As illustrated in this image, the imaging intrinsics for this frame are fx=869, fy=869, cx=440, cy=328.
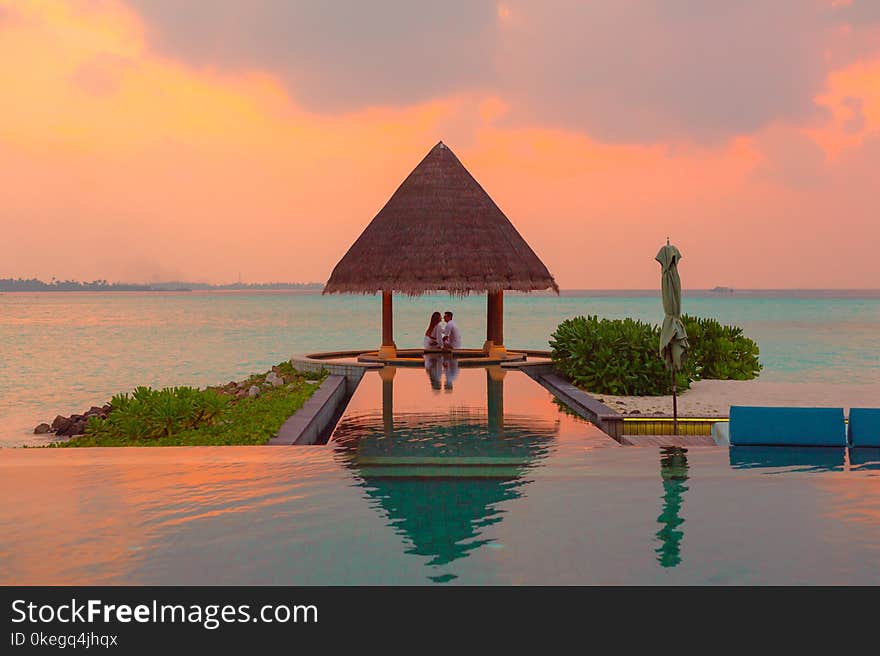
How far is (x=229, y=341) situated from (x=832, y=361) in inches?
1591

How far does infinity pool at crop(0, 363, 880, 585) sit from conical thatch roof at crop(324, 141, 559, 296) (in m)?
9.37

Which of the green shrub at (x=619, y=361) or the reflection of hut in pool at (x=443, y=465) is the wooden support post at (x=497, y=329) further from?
the reflection of hut in pool at (x=443, y=465)

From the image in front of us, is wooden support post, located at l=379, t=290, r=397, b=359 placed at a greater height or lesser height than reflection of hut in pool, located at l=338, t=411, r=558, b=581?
greater

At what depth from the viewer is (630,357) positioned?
49.5ft

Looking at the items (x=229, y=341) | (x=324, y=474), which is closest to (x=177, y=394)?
(x=324, y=474)

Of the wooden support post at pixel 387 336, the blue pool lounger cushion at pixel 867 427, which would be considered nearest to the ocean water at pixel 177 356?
the wooden support post at pixel 387 336

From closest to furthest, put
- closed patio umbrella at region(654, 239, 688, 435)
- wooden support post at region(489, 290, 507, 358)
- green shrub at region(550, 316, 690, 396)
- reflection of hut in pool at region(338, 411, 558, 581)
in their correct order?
1. reflection of hut in pool at region(338, 411, 558, 581)
2. closed patio umbrella at region(654, 239, 688, 435)
3. green shrub at region(550, 316, 690, 396)
4. wooden support post at region(489, 290, 507, 358)

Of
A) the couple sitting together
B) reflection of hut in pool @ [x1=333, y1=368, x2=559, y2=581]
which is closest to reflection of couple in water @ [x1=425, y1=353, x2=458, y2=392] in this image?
the couple sitting together

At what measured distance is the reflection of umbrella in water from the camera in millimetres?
5652

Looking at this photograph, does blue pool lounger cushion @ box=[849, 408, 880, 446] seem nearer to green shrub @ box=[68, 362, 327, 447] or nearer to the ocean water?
green shrub @ box=[68, 362, 327, 447]

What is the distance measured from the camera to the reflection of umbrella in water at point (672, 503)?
18.5 ft

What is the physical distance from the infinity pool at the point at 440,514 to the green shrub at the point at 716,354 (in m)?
9.83
